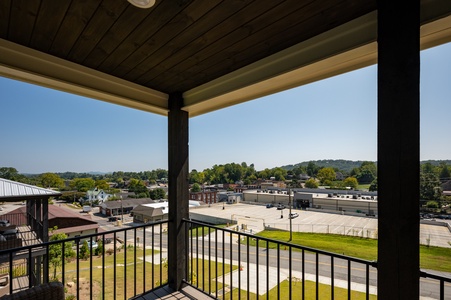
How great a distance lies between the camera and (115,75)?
235cm

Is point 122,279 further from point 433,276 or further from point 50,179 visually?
point 433,276

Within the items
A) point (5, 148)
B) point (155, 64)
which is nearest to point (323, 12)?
point (155, 64)

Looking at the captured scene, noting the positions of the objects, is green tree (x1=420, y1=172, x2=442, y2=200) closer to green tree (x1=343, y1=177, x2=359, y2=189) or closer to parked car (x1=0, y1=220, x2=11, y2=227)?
green tree (x1=343, y1=177, x2=359, y2=189)

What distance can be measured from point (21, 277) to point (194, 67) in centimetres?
645

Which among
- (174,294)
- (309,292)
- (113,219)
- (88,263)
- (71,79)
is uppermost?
(71,79)

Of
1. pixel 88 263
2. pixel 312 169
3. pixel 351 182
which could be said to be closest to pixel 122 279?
pixel 88 263

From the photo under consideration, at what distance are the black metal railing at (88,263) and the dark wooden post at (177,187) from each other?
0.15 meters

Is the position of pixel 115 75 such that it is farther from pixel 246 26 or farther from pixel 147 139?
pixel 147 139

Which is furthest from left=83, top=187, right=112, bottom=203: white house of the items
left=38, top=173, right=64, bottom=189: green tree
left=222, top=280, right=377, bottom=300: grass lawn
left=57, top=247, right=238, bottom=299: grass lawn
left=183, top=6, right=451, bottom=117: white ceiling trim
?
left=222, top=280, right=377, bottom=300: grass lawn

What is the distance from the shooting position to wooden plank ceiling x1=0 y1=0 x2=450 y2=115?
1.33 m

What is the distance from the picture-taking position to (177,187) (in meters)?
2.73

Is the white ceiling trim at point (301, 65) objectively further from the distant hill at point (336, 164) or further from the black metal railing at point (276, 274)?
the black metal railing at point (276, 274)

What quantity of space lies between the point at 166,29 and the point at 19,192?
481 cm

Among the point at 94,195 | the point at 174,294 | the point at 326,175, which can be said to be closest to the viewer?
the point at 174,294
